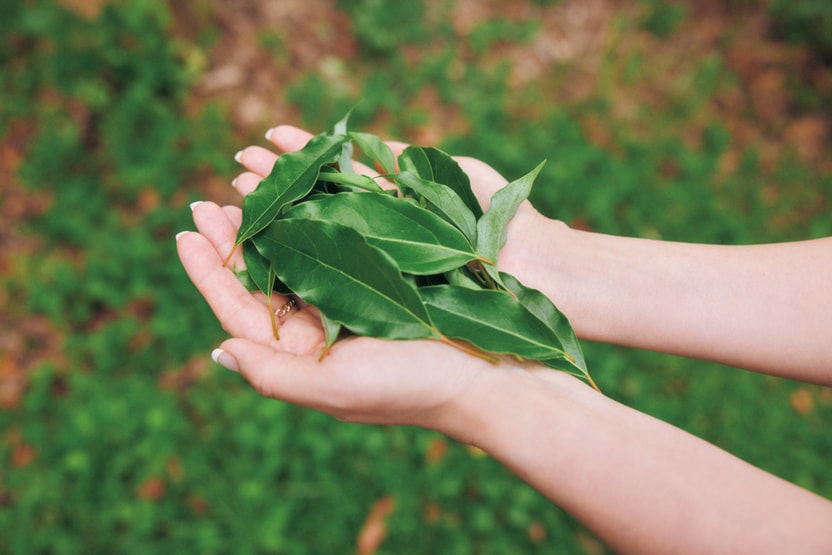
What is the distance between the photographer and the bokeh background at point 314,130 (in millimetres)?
2043

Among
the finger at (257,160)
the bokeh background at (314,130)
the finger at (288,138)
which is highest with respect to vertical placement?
the finger at (288,138)

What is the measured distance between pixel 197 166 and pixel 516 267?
1703 mm

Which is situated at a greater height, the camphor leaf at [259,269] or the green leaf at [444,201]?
the green leaf at [444,201]

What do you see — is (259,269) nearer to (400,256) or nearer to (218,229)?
(218,229)

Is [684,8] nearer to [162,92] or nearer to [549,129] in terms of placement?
[549,129]

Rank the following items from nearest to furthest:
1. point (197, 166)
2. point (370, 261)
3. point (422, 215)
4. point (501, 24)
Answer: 1. point (370, 261)
2. point (422, 215)
3. point (197, 166)
4. point (501, 24)

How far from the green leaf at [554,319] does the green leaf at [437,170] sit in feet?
0.83

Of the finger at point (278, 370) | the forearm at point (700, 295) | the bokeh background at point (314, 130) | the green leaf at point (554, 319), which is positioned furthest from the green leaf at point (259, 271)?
the bokeh background at point (314, 130)

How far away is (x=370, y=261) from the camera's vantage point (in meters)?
1.20

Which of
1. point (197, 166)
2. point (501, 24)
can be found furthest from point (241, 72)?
point (501, 24)

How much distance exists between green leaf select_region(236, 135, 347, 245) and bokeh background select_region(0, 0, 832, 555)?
0.91m

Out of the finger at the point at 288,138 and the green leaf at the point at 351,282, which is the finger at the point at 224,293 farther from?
the finger at the point at 288,138

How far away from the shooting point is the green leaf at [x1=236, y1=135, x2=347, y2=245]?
4.50ft

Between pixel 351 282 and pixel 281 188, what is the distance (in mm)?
341
